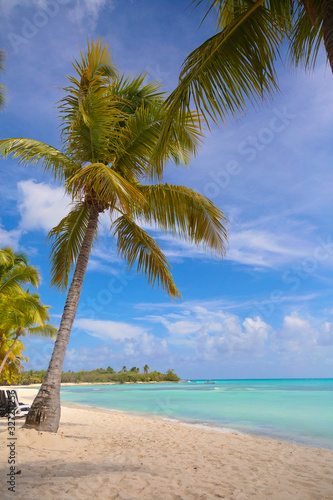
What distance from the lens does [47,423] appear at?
17.5ft

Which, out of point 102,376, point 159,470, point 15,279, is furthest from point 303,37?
point 102,376

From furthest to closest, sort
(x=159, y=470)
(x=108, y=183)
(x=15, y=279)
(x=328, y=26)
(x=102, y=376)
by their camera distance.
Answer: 1. (x=102, y=376)
2. (x=15, y=279)
3. (x=108, y=183)
4. (x=159, y=470)
5. (x=328, y=26)

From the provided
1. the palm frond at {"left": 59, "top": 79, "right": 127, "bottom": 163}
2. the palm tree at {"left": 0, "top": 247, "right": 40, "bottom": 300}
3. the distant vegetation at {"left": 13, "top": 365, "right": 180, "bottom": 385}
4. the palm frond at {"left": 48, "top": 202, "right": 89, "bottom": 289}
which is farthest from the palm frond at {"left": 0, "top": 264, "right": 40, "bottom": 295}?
the distant vegetation at {"left": 13, "top": 365, "right": 180, "bottom": 385}

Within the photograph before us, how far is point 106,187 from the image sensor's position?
579 cm

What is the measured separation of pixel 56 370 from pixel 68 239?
10.3 feet

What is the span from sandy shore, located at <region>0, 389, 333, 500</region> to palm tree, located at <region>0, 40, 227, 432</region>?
106 centimetres

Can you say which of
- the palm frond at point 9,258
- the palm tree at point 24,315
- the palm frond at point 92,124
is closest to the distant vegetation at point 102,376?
the palm tree at point 24,315

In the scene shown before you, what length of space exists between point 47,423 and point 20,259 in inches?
438

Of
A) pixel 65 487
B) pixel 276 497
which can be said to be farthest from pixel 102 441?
pixel 276 497

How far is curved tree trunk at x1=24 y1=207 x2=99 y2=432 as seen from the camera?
17.6ft

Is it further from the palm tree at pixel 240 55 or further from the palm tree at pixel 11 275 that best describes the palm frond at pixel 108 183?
the palm tree at pixel 11 275

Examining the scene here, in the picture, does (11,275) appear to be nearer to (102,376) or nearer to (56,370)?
(56,370)

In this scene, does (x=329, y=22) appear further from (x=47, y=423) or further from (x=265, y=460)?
(x=47, y=423)

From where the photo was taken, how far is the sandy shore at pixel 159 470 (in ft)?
10.2
